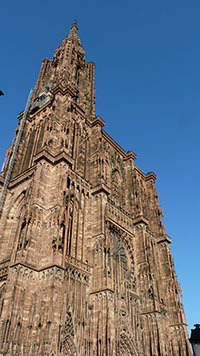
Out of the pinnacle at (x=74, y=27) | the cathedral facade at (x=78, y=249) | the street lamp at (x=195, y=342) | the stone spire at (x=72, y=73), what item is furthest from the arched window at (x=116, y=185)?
the pinnacle at (x=74, y=27)

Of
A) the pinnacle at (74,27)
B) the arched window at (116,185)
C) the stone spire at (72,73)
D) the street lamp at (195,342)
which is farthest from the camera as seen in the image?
the pinnacle at (74,27)

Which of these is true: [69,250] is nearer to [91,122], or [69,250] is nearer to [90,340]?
Answer: [90,340]

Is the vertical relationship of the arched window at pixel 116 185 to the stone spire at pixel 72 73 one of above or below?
below

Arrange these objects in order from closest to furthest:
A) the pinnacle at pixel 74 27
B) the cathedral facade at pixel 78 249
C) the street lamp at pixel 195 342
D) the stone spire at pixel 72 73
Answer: the street lamp at pixel 195 342
the cathedral facade at pixel 78 249
the stone spire at pixel 72 73
the pinnacle at pixel 74 27

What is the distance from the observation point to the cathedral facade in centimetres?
1669

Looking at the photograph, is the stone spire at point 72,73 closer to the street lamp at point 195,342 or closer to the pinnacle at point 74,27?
the pinnacle at point 74,27

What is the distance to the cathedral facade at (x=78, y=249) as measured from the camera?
54.7 ft

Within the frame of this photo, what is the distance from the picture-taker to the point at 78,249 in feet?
71.5

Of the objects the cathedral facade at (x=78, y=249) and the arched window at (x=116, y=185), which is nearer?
the cathedral facade at (x=78, y=249)

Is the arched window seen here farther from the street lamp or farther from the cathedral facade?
the street lamp

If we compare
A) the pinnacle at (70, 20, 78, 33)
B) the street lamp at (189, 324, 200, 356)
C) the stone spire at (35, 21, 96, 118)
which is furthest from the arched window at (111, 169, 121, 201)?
the pinnacle at (70, 20, 78, 33)

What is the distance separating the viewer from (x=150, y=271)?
2636 cm

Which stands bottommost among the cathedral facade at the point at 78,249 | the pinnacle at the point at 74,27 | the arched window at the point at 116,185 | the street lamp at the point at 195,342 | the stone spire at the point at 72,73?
the street lamp at the point at 195,342

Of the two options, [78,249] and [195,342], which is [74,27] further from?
[195,342]
